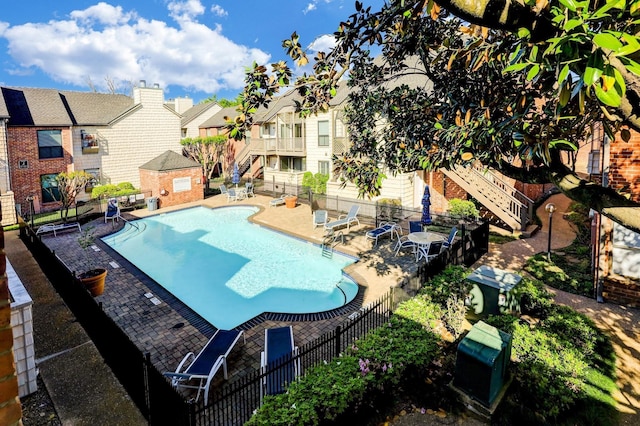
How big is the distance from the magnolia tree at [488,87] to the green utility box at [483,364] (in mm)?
2823

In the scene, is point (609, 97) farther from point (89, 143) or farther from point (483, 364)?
point (89, 143)

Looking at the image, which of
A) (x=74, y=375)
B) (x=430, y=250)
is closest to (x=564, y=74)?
(x=74, y=375)

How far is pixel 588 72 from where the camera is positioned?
191cm

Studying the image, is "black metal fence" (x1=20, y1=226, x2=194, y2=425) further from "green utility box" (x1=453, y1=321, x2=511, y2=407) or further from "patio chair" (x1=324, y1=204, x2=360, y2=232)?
"patio chair" (x1=324, y1=204, x2=360, y2=232)

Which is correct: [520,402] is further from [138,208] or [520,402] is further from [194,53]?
[194,53]

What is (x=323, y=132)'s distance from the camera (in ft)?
92.1

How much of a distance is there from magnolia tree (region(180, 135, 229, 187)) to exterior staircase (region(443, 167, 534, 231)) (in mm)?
23365

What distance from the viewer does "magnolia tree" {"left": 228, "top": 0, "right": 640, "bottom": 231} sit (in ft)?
7.30

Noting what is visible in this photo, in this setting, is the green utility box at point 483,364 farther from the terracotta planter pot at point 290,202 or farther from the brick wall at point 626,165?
the terracotta planter pot at point 290,202

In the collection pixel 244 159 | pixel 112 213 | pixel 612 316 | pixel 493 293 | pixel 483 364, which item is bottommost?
pixel 612 316

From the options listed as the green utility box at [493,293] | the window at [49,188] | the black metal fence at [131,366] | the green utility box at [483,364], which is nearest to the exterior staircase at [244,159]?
the window at [49,188]

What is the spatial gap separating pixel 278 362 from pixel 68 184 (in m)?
24.3

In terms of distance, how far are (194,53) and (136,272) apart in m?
74.7

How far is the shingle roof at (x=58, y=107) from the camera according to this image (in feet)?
80.1
